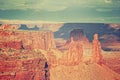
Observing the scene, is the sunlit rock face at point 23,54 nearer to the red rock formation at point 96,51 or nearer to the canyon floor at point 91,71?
the canyon floor at point 91,71

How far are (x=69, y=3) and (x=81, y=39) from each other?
1452 mm

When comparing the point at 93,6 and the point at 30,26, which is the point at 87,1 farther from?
the point at 30,26

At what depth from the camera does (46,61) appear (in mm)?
11797

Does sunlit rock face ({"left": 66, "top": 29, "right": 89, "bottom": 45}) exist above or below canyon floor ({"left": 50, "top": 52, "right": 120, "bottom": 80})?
above

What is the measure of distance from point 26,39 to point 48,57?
3.56 ft

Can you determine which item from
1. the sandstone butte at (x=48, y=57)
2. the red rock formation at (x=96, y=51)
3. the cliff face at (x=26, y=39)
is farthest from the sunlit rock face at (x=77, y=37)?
the cliff face at (x=26, y=39)

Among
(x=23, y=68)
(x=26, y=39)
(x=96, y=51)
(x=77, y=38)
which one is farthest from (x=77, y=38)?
(x=23, y=68)

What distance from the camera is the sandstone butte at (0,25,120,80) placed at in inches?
454

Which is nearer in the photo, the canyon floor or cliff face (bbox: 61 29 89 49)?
the canyon floor

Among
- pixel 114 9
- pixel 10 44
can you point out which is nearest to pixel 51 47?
pixel 10 44

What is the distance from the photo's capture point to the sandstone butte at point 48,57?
11523 millimetres

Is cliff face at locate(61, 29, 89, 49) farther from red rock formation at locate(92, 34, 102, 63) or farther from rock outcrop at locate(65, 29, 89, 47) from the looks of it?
red rock formation at locate(92, 34, 102, 63)

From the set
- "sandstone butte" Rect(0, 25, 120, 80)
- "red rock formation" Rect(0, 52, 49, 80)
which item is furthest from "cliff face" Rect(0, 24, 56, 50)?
"red rock formation" Rect(0, 52, 49, 80)

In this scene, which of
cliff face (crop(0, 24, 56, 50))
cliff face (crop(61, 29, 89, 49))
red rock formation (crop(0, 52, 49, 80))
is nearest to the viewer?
red rock formation (crop(0, 52, 49, 80))
